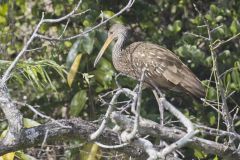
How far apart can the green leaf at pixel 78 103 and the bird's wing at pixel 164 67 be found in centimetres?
67

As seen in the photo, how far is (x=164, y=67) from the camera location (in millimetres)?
5934

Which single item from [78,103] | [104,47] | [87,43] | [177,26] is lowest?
[78,103]

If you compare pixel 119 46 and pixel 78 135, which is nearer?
pixel 78 135

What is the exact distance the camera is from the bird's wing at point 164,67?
5.74m

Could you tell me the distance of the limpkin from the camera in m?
5.72

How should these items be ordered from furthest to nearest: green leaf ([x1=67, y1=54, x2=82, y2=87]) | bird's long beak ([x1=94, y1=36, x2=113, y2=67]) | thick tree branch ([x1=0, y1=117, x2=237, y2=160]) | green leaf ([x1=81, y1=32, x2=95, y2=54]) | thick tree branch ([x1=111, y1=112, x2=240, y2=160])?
1. bird's long beak ([x1=94, y1=36, x2=113, y2=67])
2. green leaf ([x1=81, y1=32, x2=95, y2=54])
3. green leaf ([x1=67, y1=54, x2=82, y2=87])
4. thick tree branch ([x1=0, y1=117, x2=237, y2=160])
5. thick tree branch ([x1=111, y1=112, x2=240, y2=160])

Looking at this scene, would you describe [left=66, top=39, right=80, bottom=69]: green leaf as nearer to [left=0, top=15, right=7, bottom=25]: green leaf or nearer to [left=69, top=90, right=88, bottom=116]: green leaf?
[left=69, top=90, right=88, bottom=116]: green leaf

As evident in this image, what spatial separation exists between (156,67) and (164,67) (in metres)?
0.07

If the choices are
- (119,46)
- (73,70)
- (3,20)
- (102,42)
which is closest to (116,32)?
(119,46)

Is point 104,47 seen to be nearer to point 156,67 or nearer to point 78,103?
point 156,67

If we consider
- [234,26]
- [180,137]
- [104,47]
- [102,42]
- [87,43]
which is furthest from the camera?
[104,47]

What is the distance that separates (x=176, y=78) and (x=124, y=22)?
2.50ft

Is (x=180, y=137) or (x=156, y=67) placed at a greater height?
(x=180, y=137)

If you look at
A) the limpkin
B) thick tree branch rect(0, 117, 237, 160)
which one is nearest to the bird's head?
the limpkin
